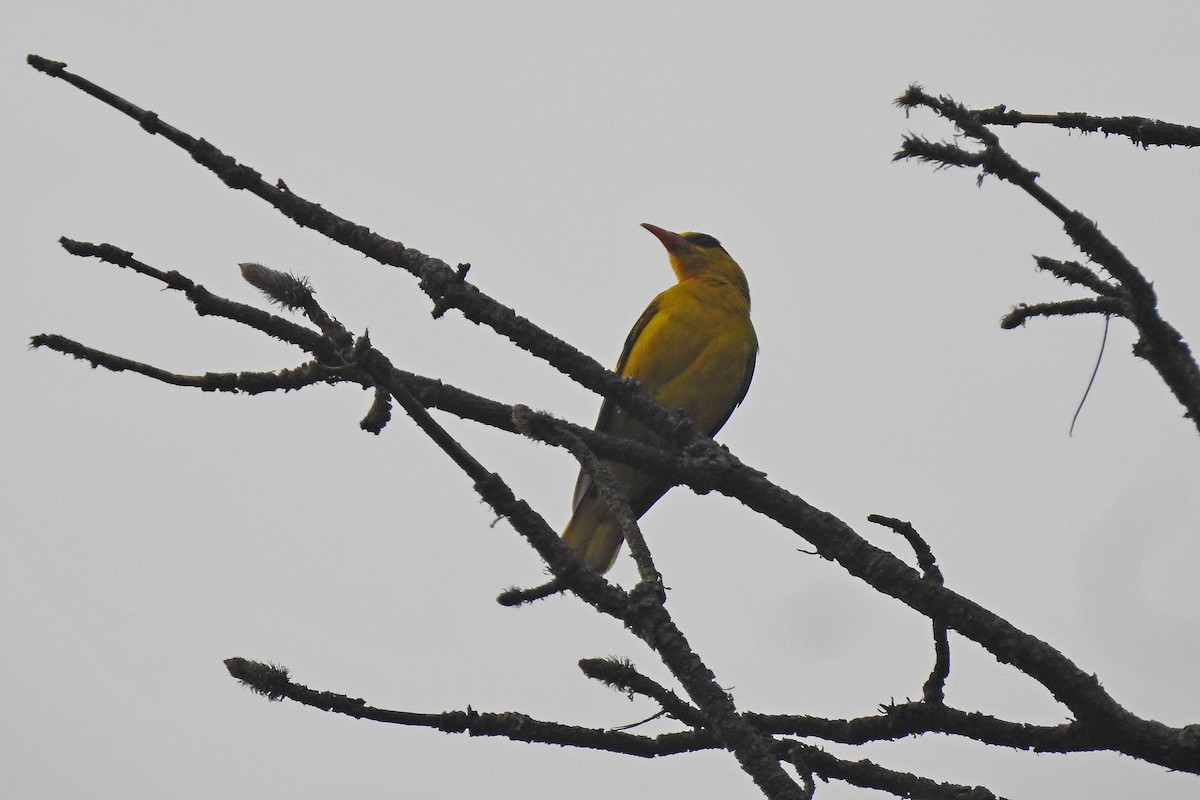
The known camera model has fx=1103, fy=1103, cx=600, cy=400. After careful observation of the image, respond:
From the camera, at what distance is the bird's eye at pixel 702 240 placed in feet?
24.0

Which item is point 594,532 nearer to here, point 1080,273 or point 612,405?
point 612,405

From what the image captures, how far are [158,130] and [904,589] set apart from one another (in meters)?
1.83

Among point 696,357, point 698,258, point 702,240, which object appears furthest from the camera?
point 702,240

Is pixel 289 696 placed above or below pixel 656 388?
below

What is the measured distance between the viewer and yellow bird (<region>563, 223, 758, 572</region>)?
5984mm

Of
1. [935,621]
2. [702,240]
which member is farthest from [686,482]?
[702,240]

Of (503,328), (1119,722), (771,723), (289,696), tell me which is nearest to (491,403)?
(503,328)

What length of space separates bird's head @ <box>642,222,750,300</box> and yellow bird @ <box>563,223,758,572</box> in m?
0.48

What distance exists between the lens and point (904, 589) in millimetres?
2494

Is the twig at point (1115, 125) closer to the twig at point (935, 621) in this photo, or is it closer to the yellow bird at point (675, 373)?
the twig at point (935, 621)

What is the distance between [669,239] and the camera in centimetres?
722

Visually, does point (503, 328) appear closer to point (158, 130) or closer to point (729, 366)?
point (158, 130)

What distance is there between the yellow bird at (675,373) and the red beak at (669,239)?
712 mm

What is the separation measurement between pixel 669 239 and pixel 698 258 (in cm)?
28
